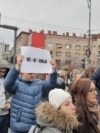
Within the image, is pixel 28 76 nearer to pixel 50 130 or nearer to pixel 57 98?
pixel 57 98

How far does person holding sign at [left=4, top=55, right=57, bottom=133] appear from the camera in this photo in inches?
224

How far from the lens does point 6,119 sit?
6605 millimetres

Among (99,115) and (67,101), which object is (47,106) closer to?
(67,101)

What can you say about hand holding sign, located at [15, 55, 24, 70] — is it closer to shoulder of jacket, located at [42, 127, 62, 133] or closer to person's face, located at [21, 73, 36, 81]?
person's face, located at [21, 73, 36, 81]

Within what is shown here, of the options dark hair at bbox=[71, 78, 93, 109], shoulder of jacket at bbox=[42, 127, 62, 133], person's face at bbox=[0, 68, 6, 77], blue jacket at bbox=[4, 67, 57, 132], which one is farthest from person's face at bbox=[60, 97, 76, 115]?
person's face at bbox=[0, 68, 6, 77]

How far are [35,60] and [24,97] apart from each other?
53 cm

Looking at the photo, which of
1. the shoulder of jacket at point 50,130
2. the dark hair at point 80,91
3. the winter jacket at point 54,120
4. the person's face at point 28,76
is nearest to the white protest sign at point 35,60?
the person's face at point 28,76

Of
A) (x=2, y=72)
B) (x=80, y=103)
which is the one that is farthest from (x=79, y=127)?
(x=2, y=72)

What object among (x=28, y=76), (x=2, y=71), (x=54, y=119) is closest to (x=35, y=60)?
(x=28, y=76)

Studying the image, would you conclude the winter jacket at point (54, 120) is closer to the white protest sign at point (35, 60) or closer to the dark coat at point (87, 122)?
the dark coat at point (87, 122)

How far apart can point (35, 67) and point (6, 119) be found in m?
1.34

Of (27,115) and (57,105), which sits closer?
(57,105)

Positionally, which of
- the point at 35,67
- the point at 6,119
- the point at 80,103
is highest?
the point at 35,67

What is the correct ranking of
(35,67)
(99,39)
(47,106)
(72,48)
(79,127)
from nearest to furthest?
(47,106) → (79,127) → (35,67) → (99,39) → (72,48)
